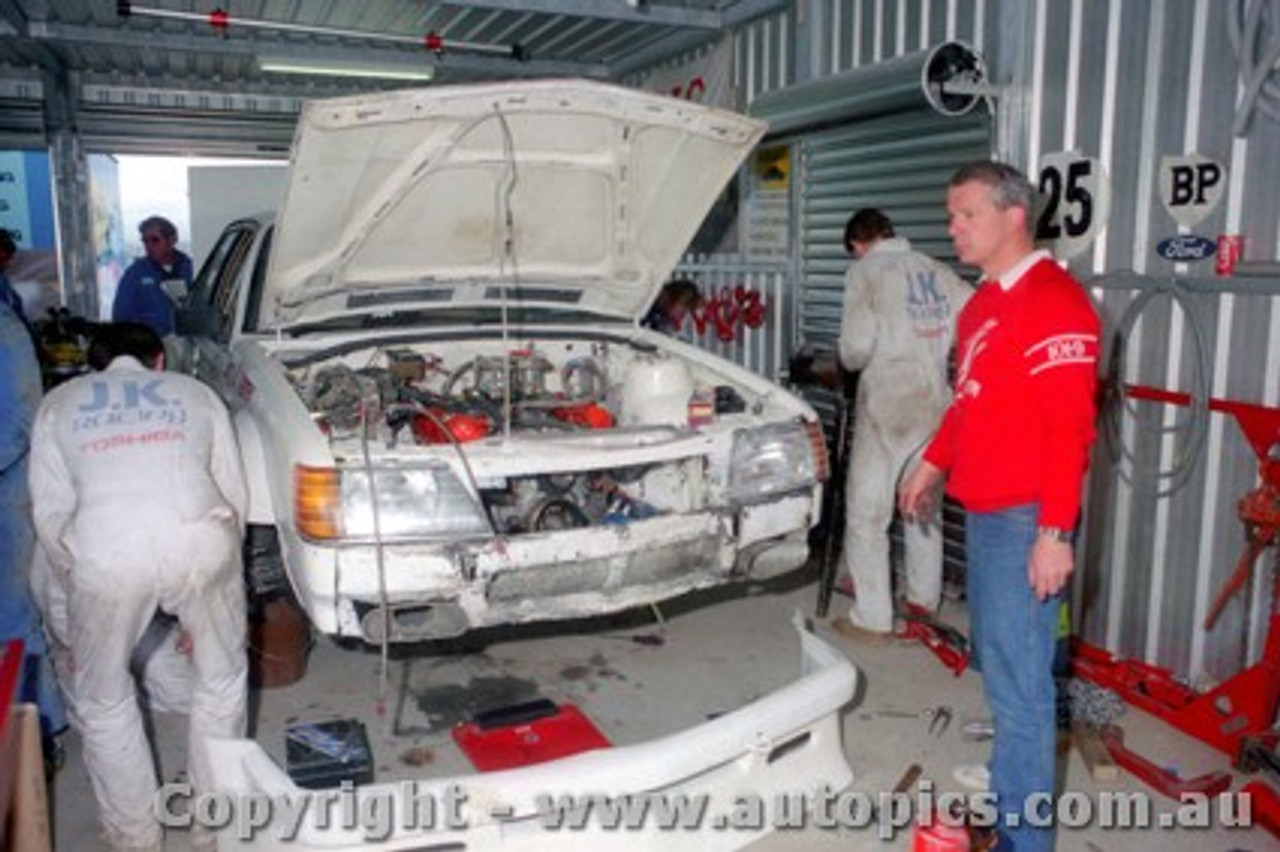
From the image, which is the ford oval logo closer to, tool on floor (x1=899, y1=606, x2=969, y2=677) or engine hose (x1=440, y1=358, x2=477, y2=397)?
tool on floor (x1=899, y1=606, x2=969, y2=677)

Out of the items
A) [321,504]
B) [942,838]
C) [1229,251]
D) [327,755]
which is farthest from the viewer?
[1229,251]

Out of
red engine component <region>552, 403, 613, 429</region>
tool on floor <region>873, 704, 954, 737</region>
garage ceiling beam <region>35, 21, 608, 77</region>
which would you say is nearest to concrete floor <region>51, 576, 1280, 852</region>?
tool on floor <region>873, 704, 954, 737</region>

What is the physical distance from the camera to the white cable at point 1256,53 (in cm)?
345

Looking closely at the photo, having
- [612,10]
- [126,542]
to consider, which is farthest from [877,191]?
[126,542]

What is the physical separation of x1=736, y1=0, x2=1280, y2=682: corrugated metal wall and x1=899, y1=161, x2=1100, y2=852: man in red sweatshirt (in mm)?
1445

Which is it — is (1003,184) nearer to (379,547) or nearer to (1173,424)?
(1173,424)

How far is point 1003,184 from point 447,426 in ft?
6.17

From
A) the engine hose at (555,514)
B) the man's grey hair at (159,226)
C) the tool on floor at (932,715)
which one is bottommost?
the tool on floor at (932,715)

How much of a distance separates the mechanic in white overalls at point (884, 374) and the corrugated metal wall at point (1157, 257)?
643mm

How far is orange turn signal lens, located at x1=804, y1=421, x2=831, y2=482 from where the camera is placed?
3.87m

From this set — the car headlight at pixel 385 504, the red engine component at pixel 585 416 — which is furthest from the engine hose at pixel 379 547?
the red engine component at pixel 585 416

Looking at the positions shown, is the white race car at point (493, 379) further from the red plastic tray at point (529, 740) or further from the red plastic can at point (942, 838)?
the red plastic can at point (942, 838)

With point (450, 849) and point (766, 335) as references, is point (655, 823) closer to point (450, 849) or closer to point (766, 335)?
point (450, 849)

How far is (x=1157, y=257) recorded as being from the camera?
4004 millimetres
